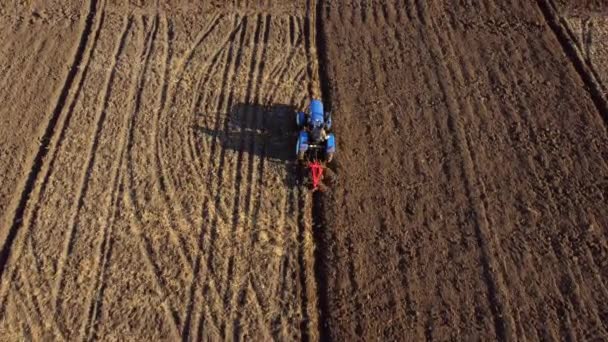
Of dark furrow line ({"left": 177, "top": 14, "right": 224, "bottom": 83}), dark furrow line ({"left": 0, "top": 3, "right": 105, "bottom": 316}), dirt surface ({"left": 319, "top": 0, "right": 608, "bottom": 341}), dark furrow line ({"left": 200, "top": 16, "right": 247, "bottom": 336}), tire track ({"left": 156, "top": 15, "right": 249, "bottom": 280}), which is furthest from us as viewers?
dark furrow line ({"left": 177, "top": 14, "right": 224, "bottom": 83})

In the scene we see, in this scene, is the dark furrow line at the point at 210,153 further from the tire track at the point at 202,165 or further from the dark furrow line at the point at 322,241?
the dark furrow line at the point at 322,241

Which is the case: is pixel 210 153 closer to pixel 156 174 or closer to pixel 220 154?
pixel 220 154

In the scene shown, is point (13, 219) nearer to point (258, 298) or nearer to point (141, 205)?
point (141, 205)

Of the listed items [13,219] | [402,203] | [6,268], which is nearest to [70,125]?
[13,219]

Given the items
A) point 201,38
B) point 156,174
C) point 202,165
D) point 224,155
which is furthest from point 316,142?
point 201,38

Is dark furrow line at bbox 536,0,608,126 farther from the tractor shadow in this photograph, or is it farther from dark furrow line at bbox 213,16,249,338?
dark furrow line at bbox 213,16,249,338

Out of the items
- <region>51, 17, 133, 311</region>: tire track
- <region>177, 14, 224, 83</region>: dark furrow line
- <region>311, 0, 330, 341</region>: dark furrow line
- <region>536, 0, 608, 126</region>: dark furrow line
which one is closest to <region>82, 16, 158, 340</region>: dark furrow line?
<region>51, 17, 133, 311</region>: tire track

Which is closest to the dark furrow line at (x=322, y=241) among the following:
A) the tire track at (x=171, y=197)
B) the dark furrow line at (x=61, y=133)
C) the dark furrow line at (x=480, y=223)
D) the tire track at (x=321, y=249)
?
the tire track at (x=321, y=249)
